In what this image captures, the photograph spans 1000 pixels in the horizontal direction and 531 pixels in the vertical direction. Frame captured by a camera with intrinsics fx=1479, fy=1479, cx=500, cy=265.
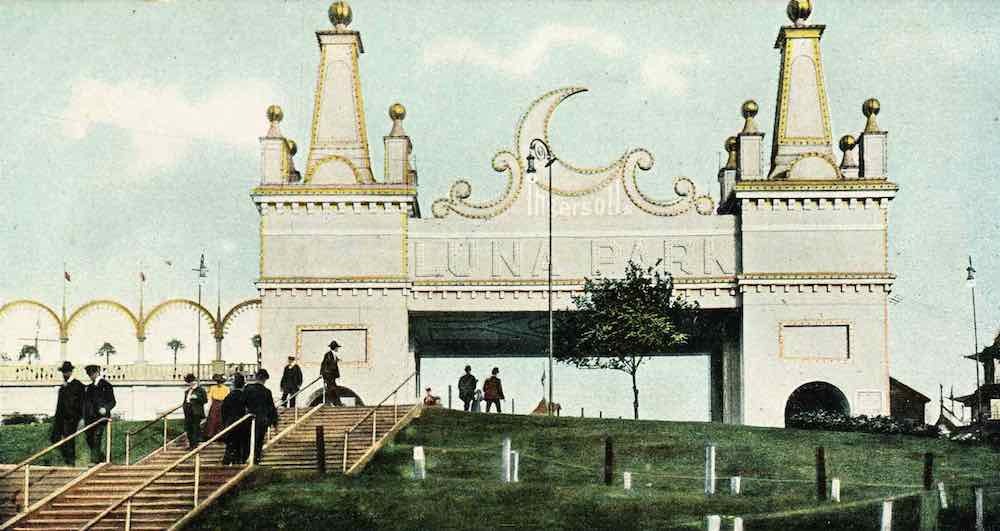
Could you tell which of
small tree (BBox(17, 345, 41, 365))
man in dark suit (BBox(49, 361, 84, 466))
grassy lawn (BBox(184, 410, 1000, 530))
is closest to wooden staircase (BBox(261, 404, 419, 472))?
grassy lawn (BBox(184, 410, 1000, 530))

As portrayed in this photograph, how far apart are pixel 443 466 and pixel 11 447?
12.5m

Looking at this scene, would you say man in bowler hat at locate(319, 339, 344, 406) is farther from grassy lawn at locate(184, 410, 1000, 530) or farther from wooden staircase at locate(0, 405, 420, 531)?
wooden staircase at locate(0, 405, 420, 531)

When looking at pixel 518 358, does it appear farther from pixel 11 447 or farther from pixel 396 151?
pixel 11 447

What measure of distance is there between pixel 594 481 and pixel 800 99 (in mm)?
23736

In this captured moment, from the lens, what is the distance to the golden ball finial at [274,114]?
49.5 m

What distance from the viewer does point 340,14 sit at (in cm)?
4966

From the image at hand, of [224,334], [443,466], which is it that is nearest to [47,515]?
[443,466]

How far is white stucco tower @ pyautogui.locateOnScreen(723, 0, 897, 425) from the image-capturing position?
47.5 m

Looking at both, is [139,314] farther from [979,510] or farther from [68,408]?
[979,510]

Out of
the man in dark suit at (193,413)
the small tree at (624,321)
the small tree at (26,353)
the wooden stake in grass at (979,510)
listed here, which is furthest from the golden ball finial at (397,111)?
the small tree at (26,353)

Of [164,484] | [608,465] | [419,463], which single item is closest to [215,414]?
[164,484]

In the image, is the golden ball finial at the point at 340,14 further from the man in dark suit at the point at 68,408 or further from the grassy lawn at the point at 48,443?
the man in dark suit at the point at 68,408

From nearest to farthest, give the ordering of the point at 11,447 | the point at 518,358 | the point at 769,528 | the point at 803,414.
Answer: the point at 769,528
the point at 11,447
the point at 803,414
the point at 518,358

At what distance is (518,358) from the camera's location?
58.3 meters
